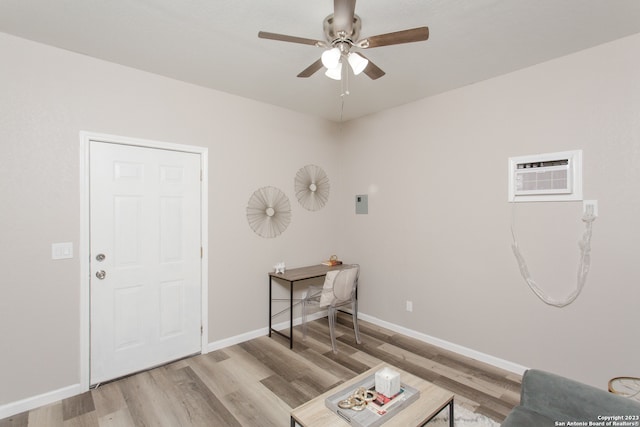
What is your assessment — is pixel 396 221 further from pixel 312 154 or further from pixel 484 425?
pixel 484 425

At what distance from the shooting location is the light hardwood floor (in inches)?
85.4

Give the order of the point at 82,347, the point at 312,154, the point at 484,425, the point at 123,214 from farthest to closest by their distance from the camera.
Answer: the point at 312,154
the point at 123,214
the point at 82,347
the point at 484,425

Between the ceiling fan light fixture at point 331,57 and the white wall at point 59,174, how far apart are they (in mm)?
1796

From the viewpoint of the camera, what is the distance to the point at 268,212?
3607 mm

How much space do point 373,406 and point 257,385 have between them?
128cm

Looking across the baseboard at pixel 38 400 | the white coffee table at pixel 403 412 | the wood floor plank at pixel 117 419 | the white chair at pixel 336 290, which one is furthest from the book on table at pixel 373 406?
the baseboard at pixel 38 400

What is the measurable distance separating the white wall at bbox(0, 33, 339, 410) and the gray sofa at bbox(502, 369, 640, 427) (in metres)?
2.64

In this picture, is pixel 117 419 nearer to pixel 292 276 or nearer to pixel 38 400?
pixel 38 400

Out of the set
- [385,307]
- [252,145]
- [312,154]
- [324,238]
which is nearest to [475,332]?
[385,307]

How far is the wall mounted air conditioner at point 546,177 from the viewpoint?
2.42 m

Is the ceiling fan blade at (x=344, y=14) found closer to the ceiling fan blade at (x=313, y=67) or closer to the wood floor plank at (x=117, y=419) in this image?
the ceiling fan blade at (x=313, y=67)

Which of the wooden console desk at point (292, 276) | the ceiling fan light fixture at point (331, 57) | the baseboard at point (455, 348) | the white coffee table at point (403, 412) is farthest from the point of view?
the wooden console desk at point (292, 276)

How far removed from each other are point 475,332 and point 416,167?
177cm

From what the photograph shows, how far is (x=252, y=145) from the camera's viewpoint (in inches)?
137
